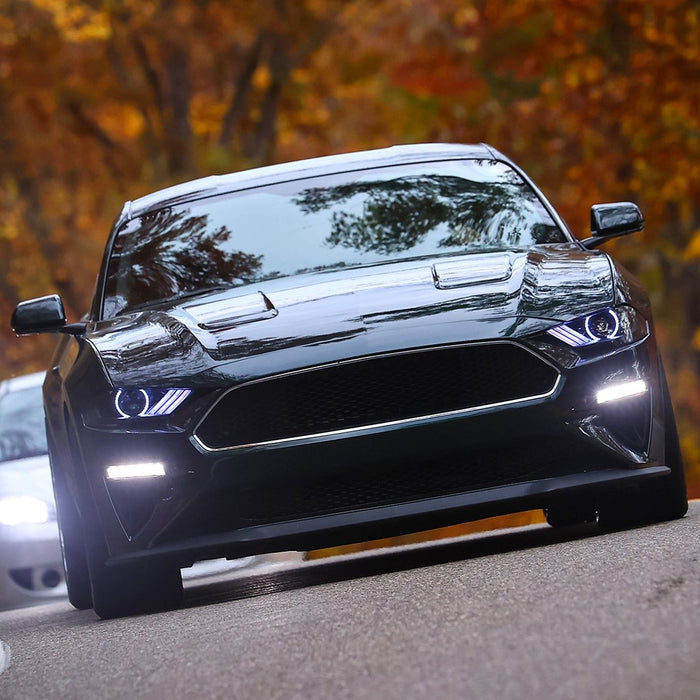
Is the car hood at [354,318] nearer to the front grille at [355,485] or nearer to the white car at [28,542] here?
the front grille at [355,485]

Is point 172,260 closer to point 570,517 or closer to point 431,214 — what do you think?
point 431,214

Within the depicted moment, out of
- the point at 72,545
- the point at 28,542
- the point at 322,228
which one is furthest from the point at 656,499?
the point at 28,542

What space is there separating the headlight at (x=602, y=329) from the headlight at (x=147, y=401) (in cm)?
136

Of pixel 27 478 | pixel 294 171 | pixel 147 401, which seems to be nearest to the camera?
pixel 147 401

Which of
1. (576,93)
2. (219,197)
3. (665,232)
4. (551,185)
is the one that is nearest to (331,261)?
(219,197)

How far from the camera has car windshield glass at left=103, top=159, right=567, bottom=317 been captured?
7633mm

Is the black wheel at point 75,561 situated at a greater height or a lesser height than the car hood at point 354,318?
lesser

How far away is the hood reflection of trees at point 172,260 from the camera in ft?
25.2

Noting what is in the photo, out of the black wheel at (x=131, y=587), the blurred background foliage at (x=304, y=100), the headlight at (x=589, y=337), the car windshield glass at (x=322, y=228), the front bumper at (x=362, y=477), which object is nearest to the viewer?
the front bumper at (x=362, y=477)

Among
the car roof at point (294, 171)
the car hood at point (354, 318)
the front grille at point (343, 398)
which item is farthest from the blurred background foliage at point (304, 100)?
the front grille at point (343, 398)

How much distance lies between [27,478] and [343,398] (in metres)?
4.78

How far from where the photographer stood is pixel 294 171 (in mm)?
8336

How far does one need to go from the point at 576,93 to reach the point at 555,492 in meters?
13.7

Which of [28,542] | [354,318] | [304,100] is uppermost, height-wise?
[354,318]
